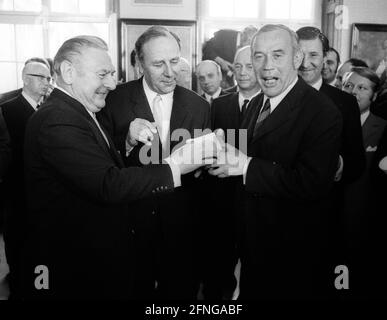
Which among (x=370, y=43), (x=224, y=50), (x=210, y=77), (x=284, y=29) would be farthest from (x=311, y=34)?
(x=370, y=43)

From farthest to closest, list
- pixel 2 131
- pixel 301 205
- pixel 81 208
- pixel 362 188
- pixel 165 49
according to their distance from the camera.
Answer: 1. pixel 362 188
2. pixel 2 131
3. pixel 165 49
4. pixel 301 205
5. pixel 81 208

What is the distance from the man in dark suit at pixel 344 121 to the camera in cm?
241

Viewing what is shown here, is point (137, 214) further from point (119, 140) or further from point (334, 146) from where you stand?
point (334, 146)

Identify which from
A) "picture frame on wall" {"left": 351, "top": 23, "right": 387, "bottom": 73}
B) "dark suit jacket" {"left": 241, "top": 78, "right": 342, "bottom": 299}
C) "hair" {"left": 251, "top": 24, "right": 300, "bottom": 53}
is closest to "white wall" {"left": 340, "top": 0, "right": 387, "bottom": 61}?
"picture frame on wall" {"left": 351, "top": 23, "right": 387, "bottom": 73}

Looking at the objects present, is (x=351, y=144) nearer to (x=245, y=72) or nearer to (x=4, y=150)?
(x=245, y=72)

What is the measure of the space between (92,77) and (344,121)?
151 cm

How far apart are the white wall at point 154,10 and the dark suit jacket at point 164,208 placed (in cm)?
449

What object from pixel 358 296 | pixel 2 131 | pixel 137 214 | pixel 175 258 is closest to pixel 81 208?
pixel 137 214

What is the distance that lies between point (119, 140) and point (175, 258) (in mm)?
831

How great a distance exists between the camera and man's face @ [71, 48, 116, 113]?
73.2 inches

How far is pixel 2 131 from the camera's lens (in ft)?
10.2

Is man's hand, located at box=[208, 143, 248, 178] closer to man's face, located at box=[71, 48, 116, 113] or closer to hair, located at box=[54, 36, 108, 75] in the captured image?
man's face, located at box=[71, 48, 116, 113]

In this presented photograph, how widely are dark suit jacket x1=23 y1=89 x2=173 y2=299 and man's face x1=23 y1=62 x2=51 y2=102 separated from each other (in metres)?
2.43

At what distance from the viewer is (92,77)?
1884 millimetres
